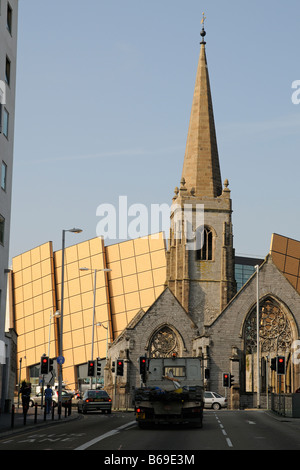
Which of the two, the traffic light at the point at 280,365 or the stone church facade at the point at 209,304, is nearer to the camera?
the traffic light at the point at 280,365

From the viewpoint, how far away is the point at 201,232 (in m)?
68.8

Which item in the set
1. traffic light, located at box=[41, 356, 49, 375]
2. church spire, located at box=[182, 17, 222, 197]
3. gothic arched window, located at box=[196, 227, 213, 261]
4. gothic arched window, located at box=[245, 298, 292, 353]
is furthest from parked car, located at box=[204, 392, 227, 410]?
church spire, located at box=[182, 17, 222, 197]

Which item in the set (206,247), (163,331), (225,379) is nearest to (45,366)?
(225,379)

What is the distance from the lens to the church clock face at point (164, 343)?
63.2m

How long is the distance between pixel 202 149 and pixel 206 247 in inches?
381

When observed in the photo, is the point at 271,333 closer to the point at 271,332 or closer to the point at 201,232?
the point at 271,332

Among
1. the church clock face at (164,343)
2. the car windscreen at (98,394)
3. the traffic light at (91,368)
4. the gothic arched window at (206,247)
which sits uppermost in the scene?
the gothic arched window at (206,247)

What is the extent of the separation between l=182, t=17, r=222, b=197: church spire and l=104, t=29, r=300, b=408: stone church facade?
0.31 feet

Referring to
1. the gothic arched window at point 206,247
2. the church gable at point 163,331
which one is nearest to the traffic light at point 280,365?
the church gable at point 163,331

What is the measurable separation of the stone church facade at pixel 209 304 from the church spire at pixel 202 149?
3.7 inches

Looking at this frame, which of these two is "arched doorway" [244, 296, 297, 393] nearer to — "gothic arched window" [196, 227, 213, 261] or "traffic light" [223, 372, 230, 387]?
"traffic light" [223, 372, 230, 387]

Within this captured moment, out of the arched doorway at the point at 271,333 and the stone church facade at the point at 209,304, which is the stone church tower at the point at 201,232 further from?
the arched doorway at the point at 271,333

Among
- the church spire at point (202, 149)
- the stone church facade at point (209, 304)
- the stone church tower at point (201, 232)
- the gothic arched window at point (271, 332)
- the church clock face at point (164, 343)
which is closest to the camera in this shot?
the stone church facade at point (209, 304)

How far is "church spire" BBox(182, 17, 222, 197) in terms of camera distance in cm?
7106
